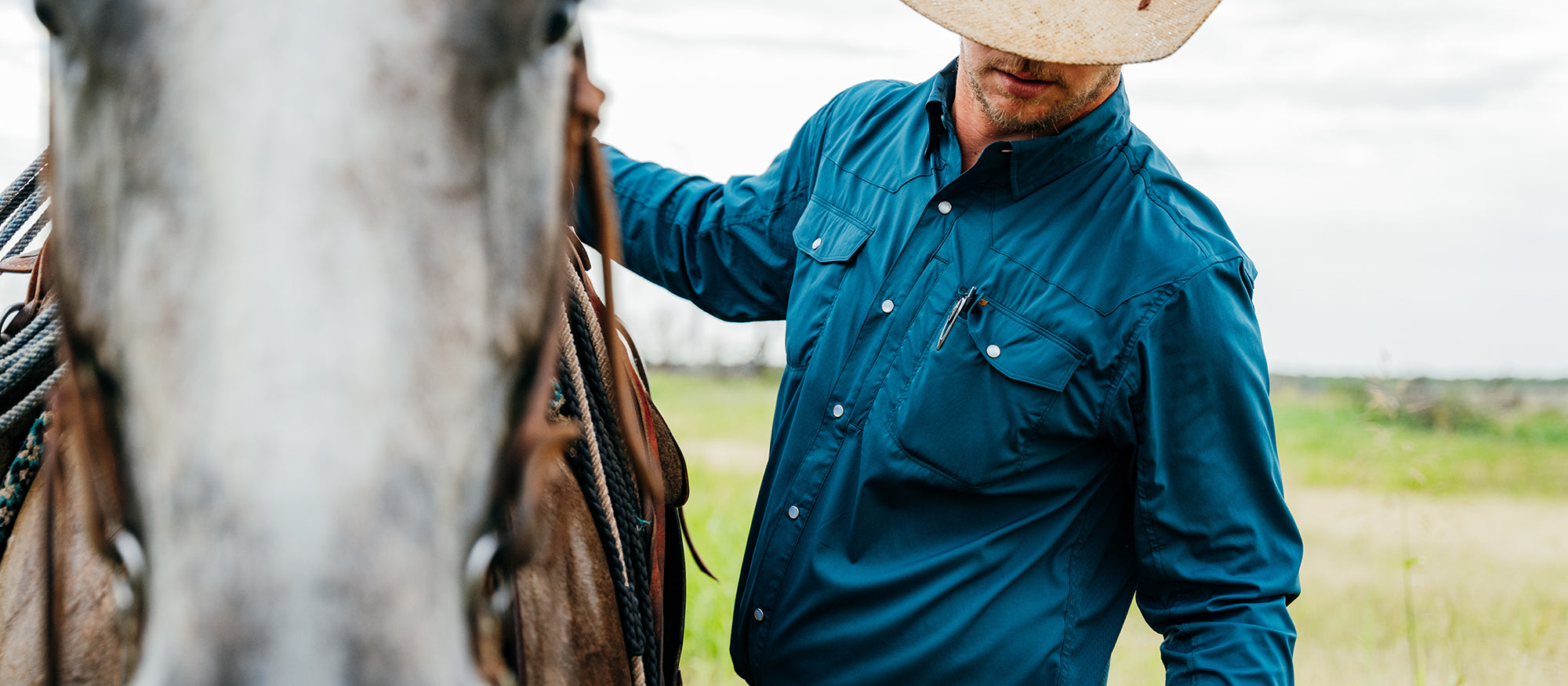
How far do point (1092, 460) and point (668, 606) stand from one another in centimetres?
90

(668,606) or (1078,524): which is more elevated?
(1078,524)

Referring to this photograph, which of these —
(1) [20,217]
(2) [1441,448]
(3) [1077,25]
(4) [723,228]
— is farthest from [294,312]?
(2) [1441,448]

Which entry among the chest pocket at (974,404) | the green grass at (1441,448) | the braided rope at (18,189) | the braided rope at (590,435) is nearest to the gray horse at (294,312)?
the braided rope at (590,435)

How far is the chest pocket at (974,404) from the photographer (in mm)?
2055

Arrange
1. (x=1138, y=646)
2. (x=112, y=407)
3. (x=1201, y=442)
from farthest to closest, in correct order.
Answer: (x=1138, y=646)
(x=1201, y=442)
(x=112, y=407)

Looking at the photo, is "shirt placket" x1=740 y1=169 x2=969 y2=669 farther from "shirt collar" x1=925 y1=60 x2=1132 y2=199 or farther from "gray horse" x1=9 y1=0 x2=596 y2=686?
Result: "gray horse" x1=9 y1=0 x2=596 y2=686

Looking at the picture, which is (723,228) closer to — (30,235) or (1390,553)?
(30,235)

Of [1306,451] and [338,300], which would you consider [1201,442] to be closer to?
[338,300]

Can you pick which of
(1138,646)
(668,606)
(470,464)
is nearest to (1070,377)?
(668,606)

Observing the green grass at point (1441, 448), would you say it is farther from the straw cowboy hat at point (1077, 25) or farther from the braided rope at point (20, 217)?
the braided rope at point (20, 217)

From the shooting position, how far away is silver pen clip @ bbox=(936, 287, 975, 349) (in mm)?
2074

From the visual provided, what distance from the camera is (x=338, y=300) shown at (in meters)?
0.66

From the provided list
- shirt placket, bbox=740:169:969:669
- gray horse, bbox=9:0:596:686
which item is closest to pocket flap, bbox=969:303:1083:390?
shirt placket, bbox=740:169:969:669

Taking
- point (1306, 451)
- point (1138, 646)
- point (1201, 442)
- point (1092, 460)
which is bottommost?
point (1306, 451)
